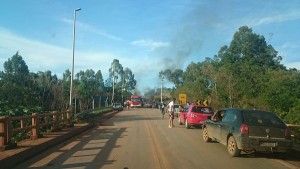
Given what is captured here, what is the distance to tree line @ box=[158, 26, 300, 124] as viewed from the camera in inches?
998

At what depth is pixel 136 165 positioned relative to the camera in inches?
410


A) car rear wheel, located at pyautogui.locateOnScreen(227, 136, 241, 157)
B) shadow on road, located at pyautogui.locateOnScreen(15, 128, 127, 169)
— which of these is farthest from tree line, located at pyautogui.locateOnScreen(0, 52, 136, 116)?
car rear wheel, located at pyautogui.locateOnScreen(227, 136, 241, 157)

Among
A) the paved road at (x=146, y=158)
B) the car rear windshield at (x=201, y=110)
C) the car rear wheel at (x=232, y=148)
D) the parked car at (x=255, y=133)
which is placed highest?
the car rear windshield at (x=201, y=110)

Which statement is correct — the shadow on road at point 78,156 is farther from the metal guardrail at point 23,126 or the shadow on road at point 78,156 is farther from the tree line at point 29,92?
the tree line at point 29,92

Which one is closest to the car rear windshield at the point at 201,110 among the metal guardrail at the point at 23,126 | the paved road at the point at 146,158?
the metal guardrail at the point at 23,126

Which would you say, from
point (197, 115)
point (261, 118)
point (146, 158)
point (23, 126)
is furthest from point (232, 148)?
point (197, 115)

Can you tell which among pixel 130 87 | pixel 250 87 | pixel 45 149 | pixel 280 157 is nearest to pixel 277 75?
pixel 250 87

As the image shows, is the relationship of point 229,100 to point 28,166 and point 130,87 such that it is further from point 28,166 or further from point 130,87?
point 130,87

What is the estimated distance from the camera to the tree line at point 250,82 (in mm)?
25344

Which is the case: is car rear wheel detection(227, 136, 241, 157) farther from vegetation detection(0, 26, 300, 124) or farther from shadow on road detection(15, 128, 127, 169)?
vegetation detection(0, 26, 300, 124)

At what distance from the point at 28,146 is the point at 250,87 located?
2596 cm

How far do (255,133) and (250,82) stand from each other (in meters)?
25.5

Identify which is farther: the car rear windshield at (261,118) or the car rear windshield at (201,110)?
the car rear windshield at (201,110)

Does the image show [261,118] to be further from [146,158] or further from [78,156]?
[78,156]
